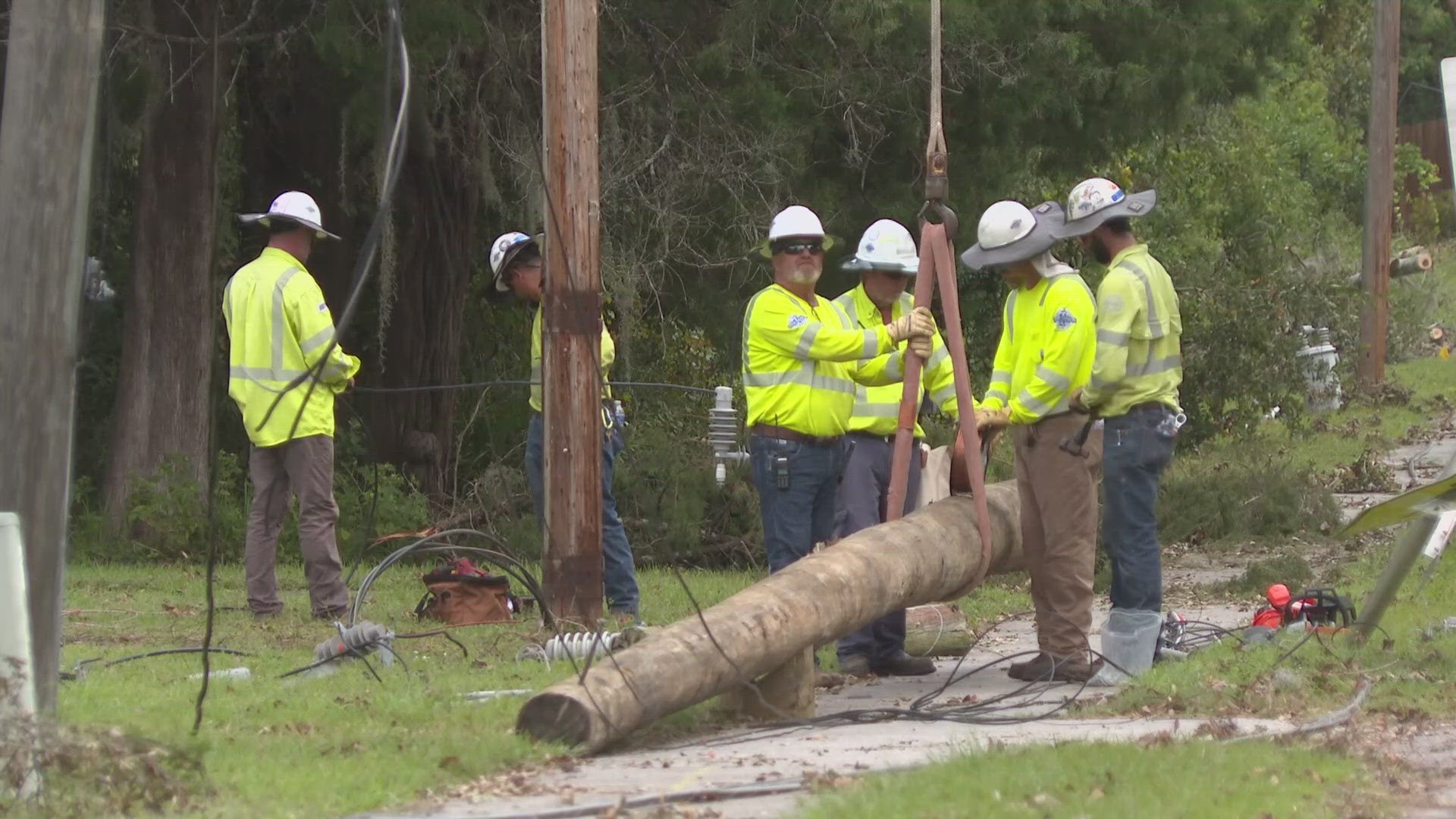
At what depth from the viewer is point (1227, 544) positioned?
581 inches

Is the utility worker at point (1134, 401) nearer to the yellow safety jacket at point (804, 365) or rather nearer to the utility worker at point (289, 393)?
the yellow safety jacket at point (804, 365)

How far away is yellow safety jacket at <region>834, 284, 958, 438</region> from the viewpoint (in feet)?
29.8

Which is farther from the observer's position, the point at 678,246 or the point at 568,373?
the point at 678,246

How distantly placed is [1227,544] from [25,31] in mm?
10917

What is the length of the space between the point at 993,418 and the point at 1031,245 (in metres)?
0.80

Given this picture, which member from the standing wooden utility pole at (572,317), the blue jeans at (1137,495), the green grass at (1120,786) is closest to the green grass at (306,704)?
the standing wooden utility pole at (572,317)

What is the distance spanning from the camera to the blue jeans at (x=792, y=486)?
29.2ft

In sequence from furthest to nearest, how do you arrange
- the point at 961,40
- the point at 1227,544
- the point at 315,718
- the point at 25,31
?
the point at 1227,544
the point at 961,40
the point at 315,718
the point at 25,31

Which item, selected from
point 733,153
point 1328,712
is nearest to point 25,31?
point 1328,712

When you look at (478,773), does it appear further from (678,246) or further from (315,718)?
(678,246)

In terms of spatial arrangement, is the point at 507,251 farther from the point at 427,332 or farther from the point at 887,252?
the point at 427,332

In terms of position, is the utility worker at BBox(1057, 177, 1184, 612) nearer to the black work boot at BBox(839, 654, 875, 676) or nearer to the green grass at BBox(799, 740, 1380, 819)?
the black work boot at BBox(839, 654, 875, 676)

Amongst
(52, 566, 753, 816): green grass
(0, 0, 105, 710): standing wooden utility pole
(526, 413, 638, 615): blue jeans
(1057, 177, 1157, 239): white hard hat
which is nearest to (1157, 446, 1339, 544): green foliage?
(52, 566, 753, 816): green grass

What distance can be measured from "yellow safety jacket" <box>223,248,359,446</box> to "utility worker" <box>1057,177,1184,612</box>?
3.80 metres
